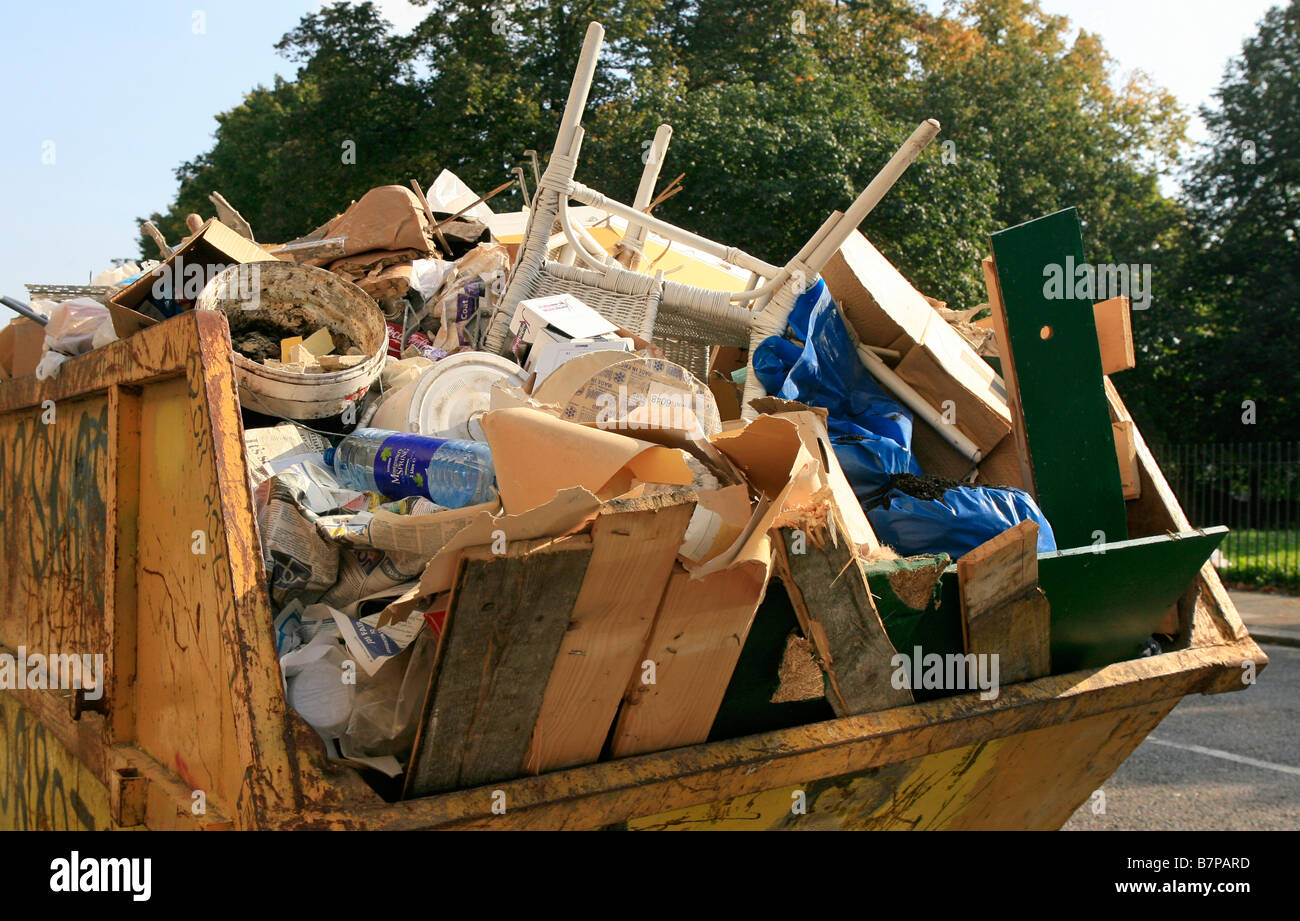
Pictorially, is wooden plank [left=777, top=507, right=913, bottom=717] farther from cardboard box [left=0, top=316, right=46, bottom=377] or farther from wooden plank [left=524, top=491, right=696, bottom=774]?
cardboard box [left=0, top=316, right=46, bottom=377]

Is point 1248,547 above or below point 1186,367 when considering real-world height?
below

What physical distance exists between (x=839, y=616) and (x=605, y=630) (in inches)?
17.8

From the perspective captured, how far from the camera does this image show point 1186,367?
767 inches

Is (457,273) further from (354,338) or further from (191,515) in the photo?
(191,515)

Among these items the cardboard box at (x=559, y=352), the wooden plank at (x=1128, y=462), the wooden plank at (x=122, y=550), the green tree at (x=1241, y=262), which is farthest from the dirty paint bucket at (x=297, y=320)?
the green tree at (x=1241, y=262)

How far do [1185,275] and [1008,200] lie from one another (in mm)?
3872

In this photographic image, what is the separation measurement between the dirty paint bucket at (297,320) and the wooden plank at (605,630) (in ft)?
4.30

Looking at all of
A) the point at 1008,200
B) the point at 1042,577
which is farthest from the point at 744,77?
the point at 1042,577

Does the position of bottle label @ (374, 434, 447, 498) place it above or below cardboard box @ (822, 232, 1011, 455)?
below

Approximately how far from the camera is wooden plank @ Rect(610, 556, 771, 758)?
1.62m

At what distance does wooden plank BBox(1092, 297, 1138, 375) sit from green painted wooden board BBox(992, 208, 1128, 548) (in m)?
0.20
